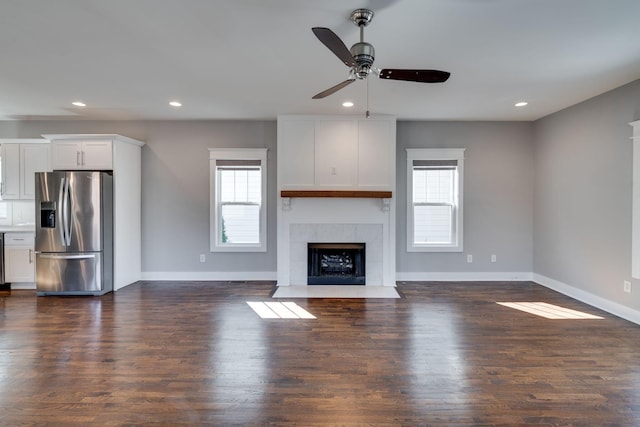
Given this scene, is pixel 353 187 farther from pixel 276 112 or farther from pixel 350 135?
pixel 276 112

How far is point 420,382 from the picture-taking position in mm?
2365

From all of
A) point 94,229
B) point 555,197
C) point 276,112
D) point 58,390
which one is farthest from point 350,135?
point 58,390

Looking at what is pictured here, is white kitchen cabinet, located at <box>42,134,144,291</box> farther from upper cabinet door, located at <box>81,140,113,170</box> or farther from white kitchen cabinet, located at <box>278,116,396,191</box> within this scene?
white kitchen cabinet, located at <box>278,116,396,191</box>

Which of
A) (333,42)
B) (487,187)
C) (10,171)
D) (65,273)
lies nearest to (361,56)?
(333,42)

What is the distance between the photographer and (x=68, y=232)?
14.8ft

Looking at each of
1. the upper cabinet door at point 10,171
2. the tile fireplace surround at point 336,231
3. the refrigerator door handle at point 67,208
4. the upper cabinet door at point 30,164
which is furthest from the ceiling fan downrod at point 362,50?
the upper cabinet door at point 10,171

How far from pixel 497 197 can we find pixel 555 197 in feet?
2.56

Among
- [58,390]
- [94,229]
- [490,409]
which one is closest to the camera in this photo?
[490,409]

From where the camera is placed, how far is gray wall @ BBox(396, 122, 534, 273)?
534 cm

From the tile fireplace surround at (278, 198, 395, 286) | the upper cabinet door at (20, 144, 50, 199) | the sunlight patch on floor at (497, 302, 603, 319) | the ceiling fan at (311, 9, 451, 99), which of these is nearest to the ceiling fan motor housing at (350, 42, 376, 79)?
the ceiling fan at (311, 9, 451, 99)

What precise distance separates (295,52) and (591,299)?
461 centimetres

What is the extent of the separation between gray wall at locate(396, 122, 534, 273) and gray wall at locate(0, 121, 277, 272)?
2.37 m

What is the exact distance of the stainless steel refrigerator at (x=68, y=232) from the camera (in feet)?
14.7

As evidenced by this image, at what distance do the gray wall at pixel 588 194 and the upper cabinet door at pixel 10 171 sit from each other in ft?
26.4
